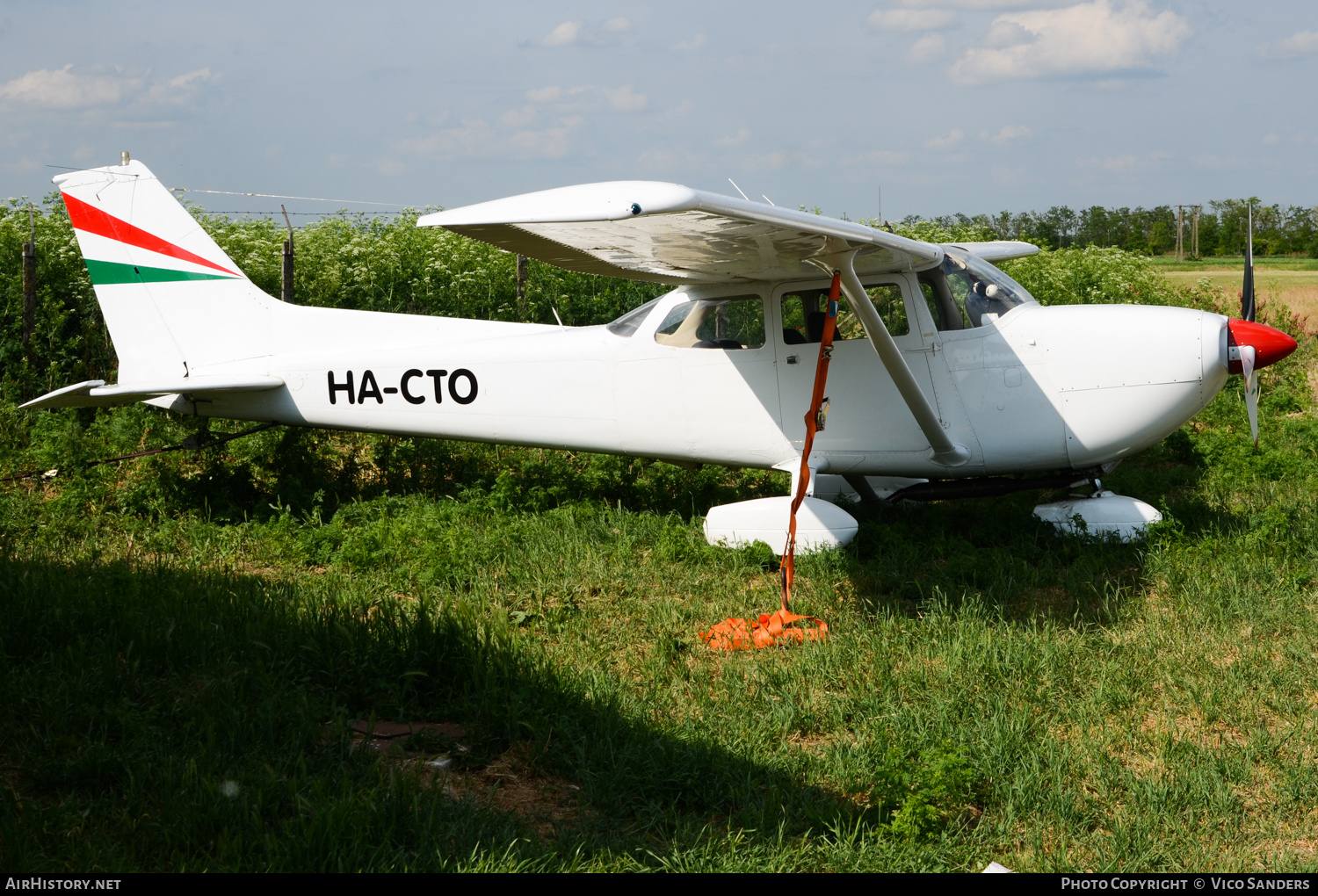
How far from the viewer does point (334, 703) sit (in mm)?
4258

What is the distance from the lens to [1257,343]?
6422 millimetres

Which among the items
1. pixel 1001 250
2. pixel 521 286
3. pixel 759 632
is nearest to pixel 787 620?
pixel 759 632

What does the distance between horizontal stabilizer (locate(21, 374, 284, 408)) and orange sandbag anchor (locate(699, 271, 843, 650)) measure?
174 inches

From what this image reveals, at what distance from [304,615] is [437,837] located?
6.99ft

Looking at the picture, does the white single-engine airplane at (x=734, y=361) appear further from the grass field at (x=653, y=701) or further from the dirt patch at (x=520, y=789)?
the dirt patch at (x=520, y=789)

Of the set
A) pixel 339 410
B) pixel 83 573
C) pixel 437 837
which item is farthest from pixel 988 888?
pixel 339 410

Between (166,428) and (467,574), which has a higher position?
(166,428)

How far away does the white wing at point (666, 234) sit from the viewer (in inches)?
161

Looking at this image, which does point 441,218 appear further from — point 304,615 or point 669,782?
point 669,782

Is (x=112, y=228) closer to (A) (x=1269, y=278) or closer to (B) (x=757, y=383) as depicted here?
Result: (B) (x=757, y=383)

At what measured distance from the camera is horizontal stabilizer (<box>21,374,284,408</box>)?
7379 mm

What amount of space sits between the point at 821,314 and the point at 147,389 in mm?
5306
